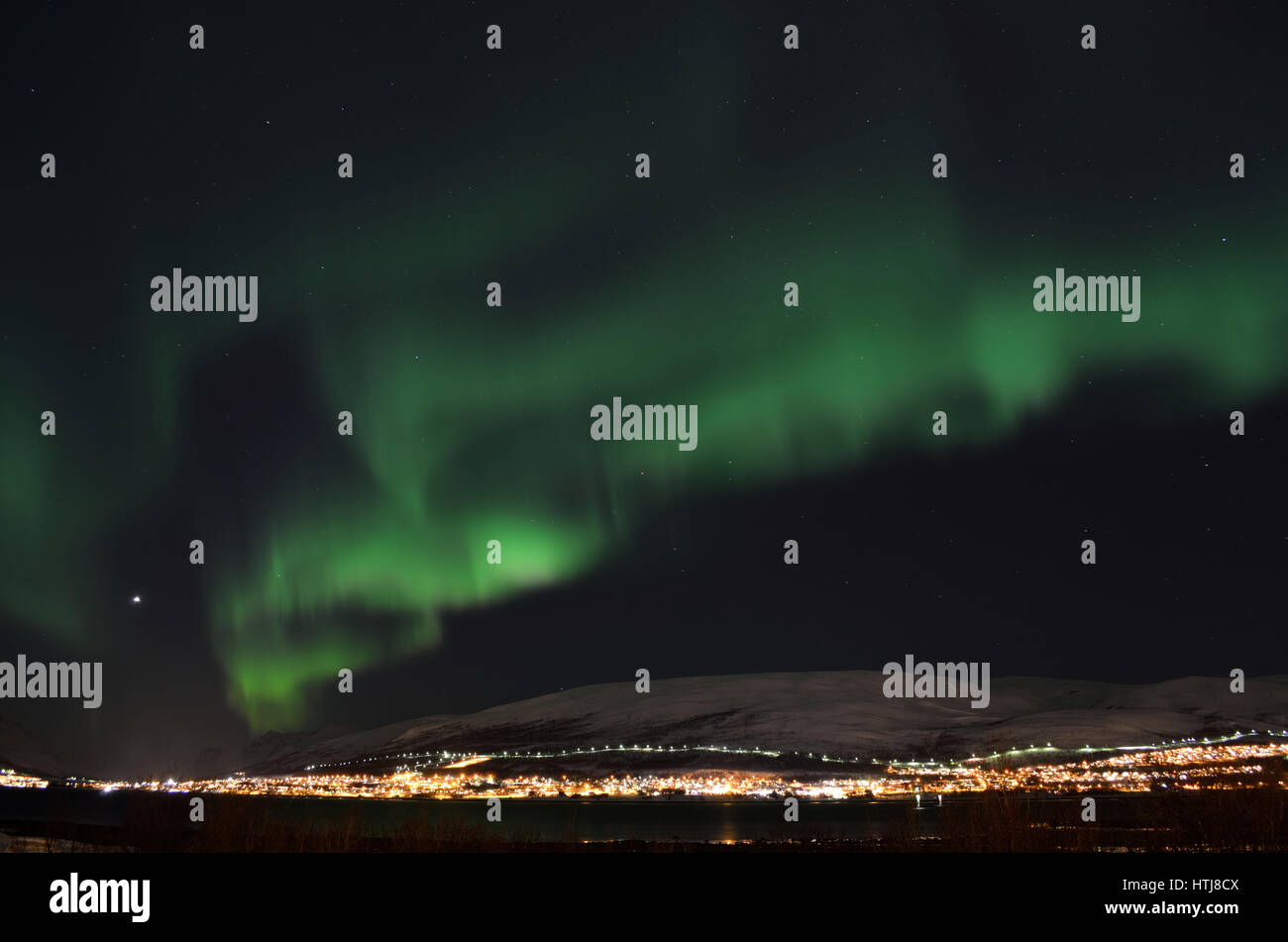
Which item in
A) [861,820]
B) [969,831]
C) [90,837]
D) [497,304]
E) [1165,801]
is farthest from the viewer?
[861,820]

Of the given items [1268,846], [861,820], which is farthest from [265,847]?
[861,820]
